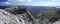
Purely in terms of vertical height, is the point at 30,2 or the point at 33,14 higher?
the point at 30,2

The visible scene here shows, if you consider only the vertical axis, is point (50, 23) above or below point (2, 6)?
below

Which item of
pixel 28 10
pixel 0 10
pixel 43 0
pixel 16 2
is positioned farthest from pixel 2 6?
pixel 43 0

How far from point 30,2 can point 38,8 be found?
101mm

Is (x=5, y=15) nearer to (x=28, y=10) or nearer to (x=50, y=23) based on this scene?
(x=28, y=10)

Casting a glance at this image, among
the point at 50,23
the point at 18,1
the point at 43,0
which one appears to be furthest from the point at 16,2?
the point at 50,23

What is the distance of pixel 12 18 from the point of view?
1193mm

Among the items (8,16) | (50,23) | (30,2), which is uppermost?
(30,2)

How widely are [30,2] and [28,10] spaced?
85 mm

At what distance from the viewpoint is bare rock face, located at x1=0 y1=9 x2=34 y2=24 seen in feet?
3.83

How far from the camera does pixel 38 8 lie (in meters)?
1.24

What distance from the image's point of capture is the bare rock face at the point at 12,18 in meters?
1.17

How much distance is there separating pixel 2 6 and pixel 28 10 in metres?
0.27

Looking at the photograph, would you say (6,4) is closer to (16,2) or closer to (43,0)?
(16,2)

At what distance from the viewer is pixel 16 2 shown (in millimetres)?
1235
